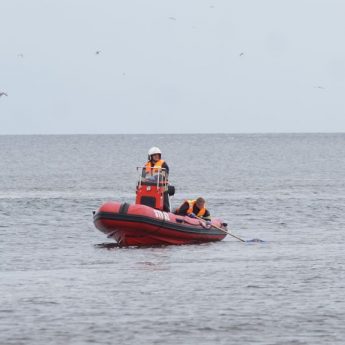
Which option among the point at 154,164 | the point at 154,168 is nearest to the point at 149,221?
the point at 154,168

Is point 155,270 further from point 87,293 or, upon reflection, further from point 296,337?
point 296,337

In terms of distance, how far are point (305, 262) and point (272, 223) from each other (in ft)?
40.4

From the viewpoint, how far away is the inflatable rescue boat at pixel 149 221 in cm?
2728

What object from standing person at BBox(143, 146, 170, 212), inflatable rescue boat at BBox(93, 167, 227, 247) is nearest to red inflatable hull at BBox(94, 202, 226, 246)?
inflatable rescue boat at BBox(93, 167, 227, 247)

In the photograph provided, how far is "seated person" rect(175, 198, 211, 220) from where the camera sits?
28844mm

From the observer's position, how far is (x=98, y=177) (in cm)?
7419

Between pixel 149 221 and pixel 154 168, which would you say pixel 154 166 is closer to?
pixel 154 168

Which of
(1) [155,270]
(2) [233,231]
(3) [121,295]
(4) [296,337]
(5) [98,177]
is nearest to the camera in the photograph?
(4) [296,337]

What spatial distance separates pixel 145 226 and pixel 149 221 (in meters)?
→ 0.16

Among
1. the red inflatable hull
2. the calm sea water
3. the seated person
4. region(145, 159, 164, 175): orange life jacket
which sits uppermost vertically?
region(145, 159, 164, 175): orange life jacket

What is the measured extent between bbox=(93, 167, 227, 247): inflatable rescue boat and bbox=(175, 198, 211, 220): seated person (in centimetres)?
36

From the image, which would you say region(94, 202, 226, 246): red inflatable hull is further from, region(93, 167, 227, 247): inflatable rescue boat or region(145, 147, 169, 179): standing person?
region(145, 147, 169, 179): standing person

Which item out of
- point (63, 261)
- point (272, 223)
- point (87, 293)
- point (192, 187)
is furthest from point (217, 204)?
point (87, 293)

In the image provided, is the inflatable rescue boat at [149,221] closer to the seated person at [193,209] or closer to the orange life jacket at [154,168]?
the orange life jacket at [154,168]
